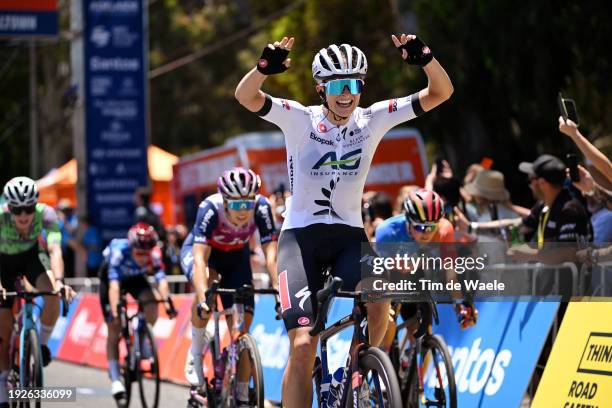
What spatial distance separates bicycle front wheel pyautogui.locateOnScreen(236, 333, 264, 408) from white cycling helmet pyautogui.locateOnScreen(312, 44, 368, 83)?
221cm

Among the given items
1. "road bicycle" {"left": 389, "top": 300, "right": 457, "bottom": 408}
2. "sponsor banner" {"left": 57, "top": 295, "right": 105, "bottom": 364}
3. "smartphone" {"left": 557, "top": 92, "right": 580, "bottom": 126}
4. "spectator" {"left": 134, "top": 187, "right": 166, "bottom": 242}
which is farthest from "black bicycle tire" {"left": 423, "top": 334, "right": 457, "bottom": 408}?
"spectator" {"left": 134, "top": 187, "right": 166, "bottom": 242}

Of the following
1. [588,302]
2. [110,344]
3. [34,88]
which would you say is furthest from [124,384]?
[34,88]

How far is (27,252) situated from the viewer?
1085cm

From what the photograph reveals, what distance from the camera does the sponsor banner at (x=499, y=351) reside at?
9.27 metres

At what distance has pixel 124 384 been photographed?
12125 millimetres

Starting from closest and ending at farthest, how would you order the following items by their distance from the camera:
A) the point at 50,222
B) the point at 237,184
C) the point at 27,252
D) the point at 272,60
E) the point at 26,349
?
the point at 272,60 → the point at 237,184 → the point at 26,349 → the point at 50,222 → the point at 27,252

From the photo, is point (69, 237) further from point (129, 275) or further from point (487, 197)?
point (487, 197)

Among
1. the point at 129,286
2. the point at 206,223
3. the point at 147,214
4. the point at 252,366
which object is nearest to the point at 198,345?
the point at 206,223

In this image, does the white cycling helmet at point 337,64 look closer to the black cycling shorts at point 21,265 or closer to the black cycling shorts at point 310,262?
the black cycling shorts at point 310,262

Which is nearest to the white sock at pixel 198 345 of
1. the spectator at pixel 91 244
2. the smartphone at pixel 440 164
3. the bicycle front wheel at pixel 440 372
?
the bicycle front wheel at pixel 440 372

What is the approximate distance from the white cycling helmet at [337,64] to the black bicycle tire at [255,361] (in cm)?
220

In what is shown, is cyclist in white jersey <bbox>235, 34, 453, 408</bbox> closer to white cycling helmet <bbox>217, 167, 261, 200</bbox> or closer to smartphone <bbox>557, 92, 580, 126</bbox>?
smartphone <bbox>557, 92, 580, 126</bbox>

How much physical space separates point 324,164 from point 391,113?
0.53 metres

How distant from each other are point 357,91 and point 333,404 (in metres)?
1.80
